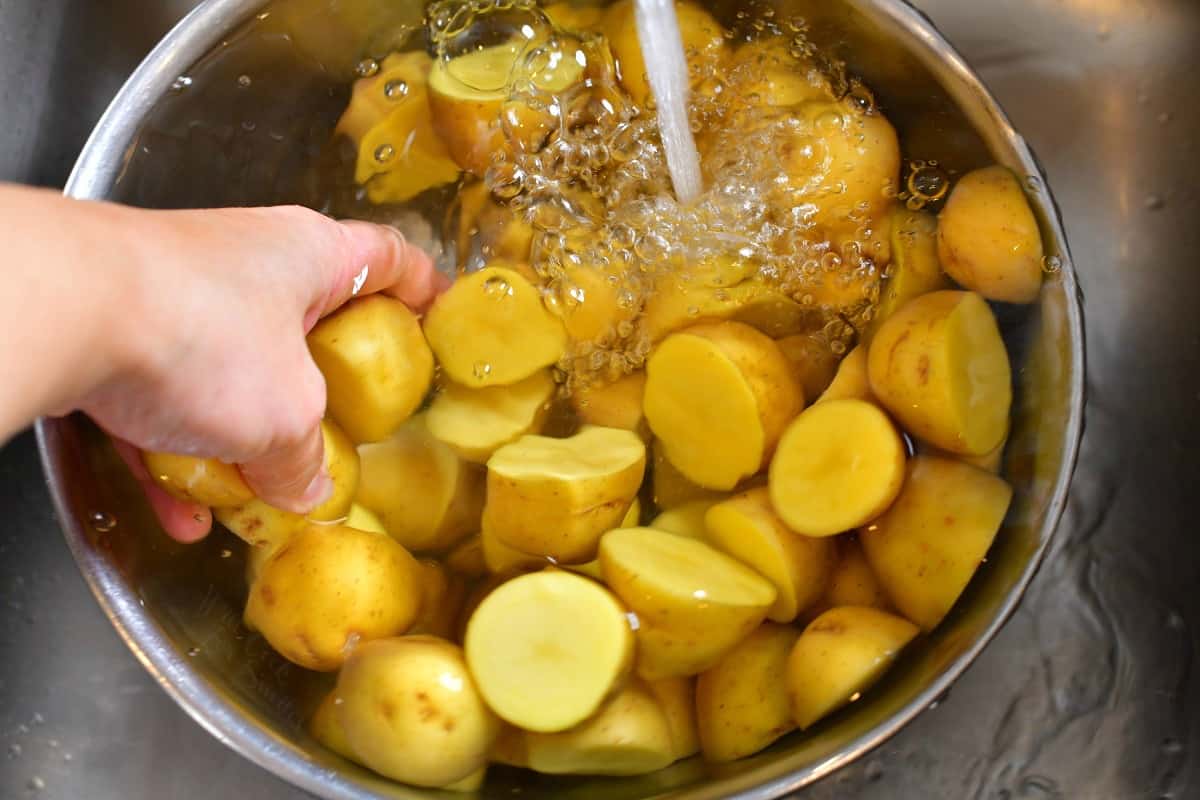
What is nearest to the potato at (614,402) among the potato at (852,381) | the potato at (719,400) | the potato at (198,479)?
the potato at (719,400)

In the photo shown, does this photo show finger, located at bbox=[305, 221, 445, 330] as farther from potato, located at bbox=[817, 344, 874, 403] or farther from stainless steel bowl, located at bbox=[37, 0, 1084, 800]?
potato, located at bbox=[817, 344, 874, 403]

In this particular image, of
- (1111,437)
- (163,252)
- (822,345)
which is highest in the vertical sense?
(163,252)

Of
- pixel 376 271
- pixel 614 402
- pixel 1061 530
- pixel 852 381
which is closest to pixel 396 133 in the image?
pixel 376 271

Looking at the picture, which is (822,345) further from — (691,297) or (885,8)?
(885,8)

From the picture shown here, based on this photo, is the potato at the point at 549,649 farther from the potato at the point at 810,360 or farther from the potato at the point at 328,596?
the potato at the point at 810,360

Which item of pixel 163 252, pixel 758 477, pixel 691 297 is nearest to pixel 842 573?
pixel 758 477
